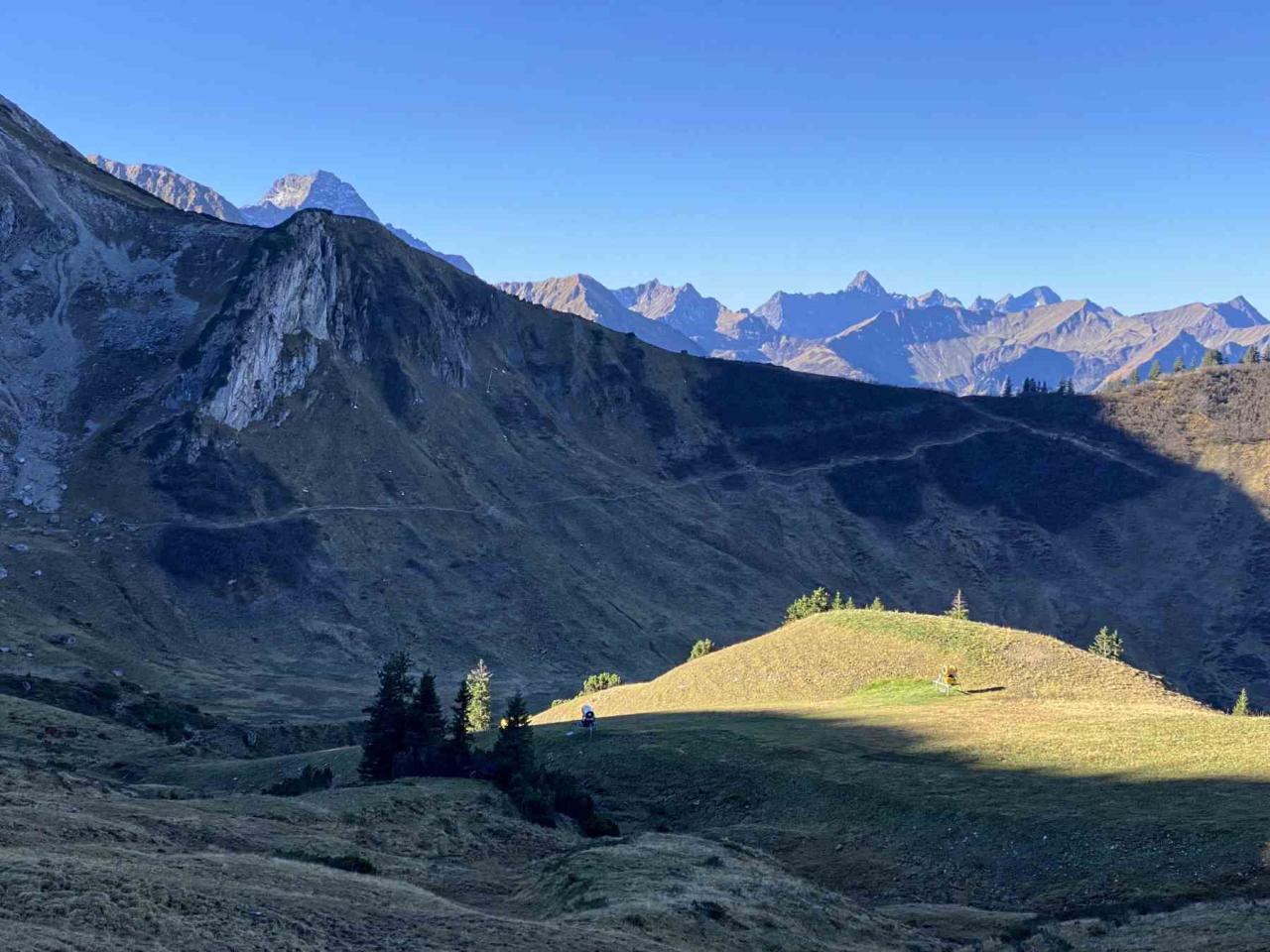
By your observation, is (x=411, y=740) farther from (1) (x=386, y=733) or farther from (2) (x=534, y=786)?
(2) (x=534, y=786)

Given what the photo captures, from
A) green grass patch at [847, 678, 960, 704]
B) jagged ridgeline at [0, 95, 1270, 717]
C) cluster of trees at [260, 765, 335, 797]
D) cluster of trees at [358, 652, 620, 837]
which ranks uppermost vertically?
jagged ridgeline at [0, 95, 1270, 717]

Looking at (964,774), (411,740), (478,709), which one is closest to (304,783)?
(411,740)

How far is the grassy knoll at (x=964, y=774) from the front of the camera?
1609 inches

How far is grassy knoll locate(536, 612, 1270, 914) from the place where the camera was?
134 ft

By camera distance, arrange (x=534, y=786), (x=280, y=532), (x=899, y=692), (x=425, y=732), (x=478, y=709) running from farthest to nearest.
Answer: (x=280, y=532), (x=478, y=709), (x=899, y=692), (x=425, y=732), (x=534, y=786)

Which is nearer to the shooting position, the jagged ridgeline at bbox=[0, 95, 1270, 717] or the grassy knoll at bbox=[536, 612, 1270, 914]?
the grassy knoll at bbox=[536, 612, 1270, 914]

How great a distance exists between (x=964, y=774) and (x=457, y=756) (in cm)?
2676

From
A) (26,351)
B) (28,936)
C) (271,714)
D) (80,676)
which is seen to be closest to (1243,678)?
(271,714)

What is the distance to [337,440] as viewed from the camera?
182625mm

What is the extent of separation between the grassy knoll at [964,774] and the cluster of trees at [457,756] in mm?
3296

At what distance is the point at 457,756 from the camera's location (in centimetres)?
5688

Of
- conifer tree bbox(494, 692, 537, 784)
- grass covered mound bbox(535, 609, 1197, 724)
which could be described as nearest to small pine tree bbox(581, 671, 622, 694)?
grass covered mound bbox(535, 609, 1197, 724)

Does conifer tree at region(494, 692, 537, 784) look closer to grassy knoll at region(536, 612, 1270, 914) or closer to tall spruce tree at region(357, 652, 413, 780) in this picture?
grassy knoll at region(536, 612, 1270, 914)

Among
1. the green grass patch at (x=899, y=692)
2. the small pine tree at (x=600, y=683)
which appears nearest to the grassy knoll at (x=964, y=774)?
the green grass patch at (x=899, y=692)
